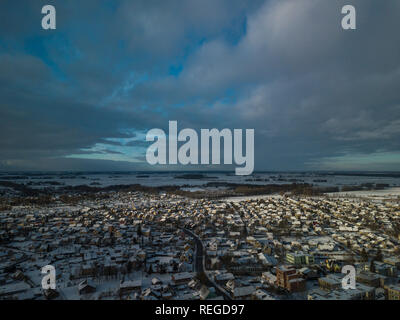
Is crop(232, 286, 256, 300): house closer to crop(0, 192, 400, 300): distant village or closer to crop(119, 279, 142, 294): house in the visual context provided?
crop(0, 192, 400, 300): distant village

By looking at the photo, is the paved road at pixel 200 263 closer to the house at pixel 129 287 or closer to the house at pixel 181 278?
the house at pixel 181 278

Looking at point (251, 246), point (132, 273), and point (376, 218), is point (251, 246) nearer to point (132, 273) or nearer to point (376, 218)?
point (132, 273)

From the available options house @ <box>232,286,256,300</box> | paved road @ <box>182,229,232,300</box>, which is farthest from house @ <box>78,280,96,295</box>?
house @ <box>232,286,256,300</box>

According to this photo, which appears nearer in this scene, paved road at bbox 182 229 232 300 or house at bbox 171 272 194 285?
paved road at bbox 182 229 232 300

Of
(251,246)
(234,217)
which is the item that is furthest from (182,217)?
(251,246)

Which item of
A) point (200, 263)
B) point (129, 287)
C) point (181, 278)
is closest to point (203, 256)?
point (200, 263)

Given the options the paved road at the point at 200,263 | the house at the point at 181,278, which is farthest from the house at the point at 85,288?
the paved road at the point at 200,263

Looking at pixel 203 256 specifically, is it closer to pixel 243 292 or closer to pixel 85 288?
pixel 243 292

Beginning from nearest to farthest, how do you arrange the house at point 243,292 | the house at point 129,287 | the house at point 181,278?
the house at point 243,292 → the house at point 129,287 → the house at point 181,278
